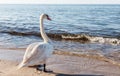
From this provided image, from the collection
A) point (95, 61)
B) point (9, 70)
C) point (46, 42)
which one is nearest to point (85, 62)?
point (95, 61)

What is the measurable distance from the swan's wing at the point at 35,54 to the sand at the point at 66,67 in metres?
0.51

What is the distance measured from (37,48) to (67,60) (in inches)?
98.4

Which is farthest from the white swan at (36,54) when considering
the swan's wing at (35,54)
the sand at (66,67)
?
the sand at (66,67)

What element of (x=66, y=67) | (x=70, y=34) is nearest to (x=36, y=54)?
(x=66, y=67)

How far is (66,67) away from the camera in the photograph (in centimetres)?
920

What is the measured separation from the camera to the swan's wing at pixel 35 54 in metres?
7.84

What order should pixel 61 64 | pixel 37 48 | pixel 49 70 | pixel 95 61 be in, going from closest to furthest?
1. pixel 37 48
2. pixel 49 70
3. pixel 61 64
4. pixel 95 61

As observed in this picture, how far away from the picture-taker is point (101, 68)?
9.23 m

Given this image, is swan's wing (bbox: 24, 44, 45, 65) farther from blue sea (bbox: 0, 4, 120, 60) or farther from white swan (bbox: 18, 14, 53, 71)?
blue sea (bbox: 0, 4, 120, 60)

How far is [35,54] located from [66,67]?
5.07 feet

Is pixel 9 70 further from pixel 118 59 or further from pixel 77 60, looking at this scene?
pixel 118 59

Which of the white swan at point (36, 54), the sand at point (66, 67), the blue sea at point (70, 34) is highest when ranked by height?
the white swan at point (36, 54)

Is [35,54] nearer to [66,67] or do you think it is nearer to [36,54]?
[36,54]

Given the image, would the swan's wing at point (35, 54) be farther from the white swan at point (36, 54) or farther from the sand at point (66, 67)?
the sand at point (66, 67)
